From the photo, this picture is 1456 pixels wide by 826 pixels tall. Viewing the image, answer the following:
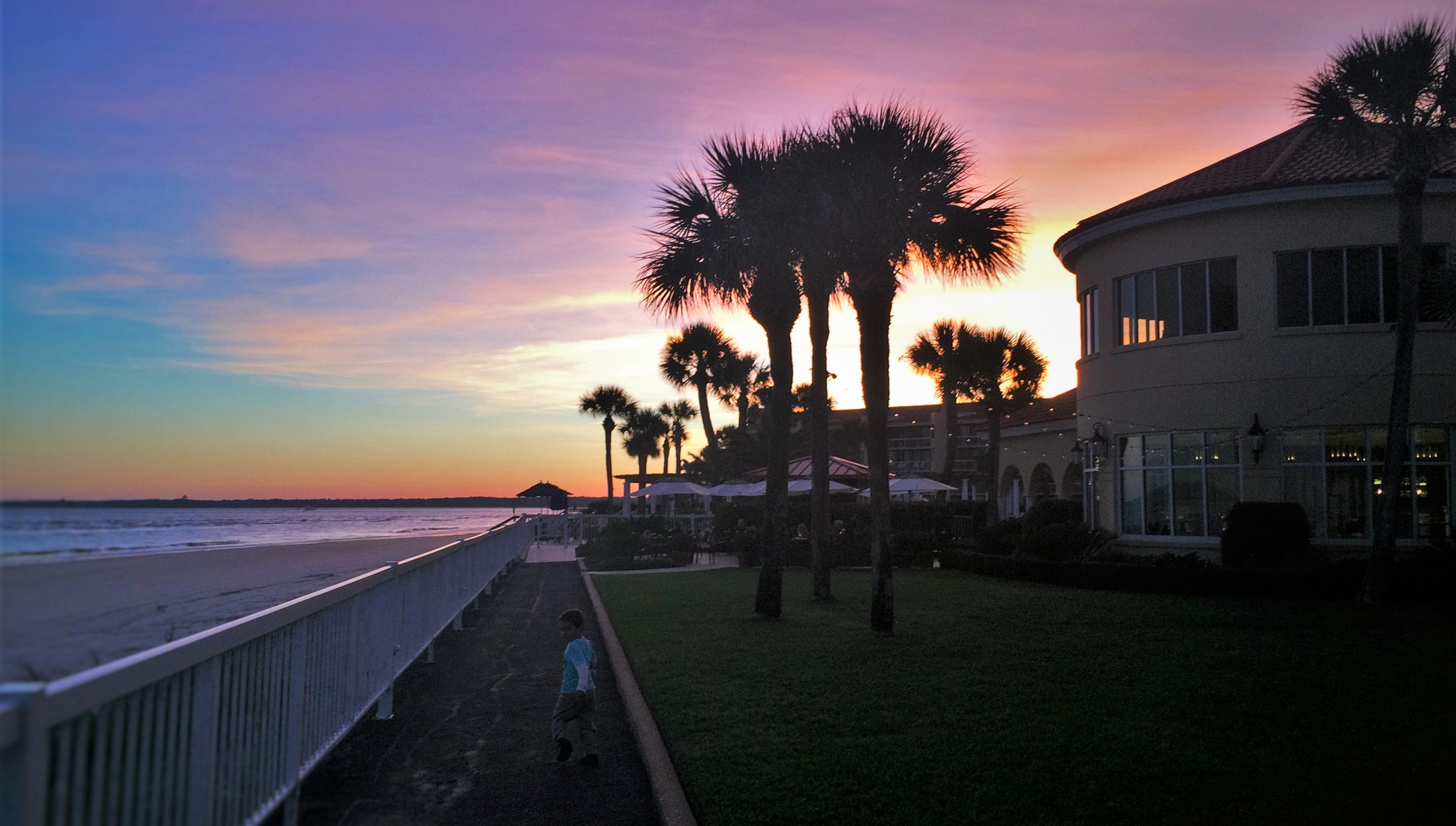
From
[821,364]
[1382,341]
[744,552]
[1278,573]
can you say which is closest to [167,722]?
[821,364]

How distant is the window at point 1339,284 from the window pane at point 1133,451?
365cm

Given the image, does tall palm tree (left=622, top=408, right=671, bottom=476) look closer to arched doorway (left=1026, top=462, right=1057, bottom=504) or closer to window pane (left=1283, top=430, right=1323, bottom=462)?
arched doorway (left=1026, top=462, right=1057, bottom=504)

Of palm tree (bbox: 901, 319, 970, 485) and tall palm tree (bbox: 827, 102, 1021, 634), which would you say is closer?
tall palm tree (bbox: 827, 102, 1021, 634)

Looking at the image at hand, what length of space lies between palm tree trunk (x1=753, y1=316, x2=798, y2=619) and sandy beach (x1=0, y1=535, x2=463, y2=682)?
354 inches

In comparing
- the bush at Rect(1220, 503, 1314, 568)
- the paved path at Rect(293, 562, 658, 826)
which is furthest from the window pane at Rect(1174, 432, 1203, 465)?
the paved path at Rect(293, 562, 658, 826)

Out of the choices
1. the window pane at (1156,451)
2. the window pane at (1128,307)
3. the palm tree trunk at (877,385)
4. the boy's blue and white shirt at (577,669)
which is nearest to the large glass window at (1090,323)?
the window pane at (1128,307)

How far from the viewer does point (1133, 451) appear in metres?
22.1

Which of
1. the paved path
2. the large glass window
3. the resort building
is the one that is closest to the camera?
the paved path

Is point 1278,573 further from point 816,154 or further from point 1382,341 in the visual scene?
point 816,154

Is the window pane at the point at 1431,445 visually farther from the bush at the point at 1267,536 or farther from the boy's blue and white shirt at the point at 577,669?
the boy's blue and white shirt at the point at 577,669

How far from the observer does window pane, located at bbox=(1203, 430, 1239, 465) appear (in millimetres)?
20141

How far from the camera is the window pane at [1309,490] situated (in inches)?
755

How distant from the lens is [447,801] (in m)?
6.33

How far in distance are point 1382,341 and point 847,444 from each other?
227 ft
